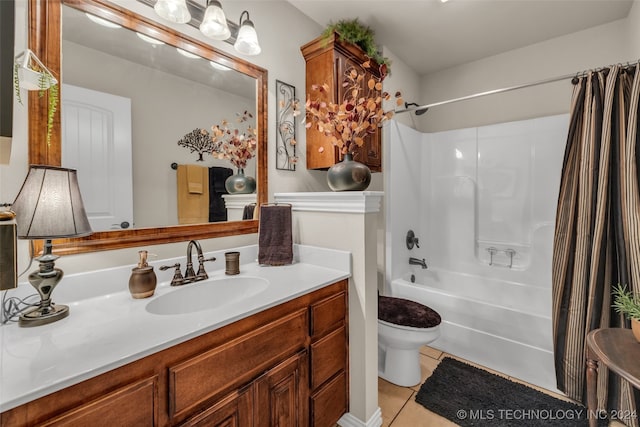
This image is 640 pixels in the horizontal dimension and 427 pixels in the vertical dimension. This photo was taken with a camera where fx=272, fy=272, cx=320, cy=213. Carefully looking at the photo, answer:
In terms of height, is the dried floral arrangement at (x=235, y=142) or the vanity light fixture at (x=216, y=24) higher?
the vanity light fixture at (x=216, y=24)

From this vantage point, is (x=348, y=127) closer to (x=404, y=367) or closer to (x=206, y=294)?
(x=206, y=294)

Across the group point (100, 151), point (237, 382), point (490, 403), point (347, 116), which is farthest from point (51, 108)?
point (490, 403)

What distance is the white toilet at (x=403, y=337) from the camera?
66.4 inches

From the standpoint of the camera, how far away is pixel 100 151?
1106 millimetres

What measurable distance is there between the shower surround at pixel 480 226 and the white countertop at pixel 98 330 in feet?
4.44

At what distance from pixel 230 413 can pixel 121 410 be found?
0.34 m

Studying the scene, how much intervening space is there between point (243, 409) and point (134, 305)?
53cm

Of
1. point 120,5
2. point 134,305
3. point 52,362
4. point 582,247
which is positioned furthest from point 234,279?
point 582,247

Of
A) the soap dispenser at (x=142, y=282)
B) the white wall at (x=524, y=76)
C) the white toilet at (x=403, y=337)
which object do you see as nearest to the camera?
the soap dispenser at (x=142, y=282)

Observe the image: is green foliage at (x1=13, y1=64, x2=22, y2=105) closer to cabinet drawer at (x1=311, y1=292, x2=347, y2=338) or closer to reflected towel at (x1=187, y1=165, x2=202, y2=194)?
reflected towel at (x1=187, y1=165, x2=202, y2=194)

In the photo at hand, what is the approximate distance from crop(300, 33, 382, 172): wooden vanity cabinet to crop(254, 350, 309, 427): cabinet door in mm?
1226

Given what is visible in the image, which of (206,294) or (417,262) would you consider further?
(417,262)

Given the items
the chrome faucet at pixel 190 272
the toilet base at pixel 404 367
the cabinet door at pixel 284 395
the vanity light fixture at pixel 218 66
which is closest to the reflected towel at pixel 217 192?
the chrome faucet at pixel 190 272

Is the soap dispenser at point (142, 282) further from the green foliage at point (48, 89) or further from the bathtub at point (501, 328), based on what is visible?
the bathtub at point (501, 328)
